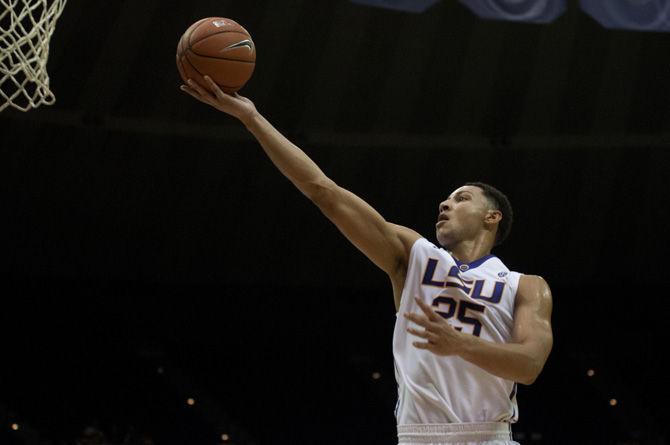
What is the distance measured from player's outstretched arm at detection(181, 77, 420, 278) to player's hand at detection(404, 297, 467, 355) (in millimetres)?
625

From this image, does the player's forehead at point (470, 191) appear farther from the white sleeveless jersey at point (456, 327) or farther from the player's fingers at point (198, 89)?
the player's fingers at point (198, 89)

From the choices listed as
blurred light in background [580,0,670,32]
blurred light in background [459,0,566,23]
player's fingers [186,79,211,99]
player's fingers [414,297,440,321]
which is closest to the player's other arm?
player's fingers [414,297,440,321]

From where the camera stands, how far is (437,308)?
366 centimetres

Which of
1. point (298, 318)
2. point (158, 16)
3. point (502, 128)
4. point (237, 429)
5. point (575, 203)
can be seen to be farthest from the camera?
point (237, 429)

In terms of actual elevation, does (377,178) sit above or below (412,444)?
above

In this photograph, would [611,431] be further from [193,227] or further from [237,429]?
[193,227]

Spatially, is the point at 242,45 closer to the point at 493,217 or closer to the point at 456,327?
the point at 493,217

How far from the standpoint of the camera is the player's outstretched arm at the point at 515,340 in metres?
3.01

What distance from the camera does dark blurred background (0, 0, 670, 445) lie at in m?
11.1

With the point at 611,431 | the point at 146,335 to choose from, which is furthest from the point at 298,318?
the point at 611,431

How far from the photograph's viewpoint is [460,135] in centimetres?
1249

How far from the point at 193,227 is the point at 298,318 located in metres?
2.33

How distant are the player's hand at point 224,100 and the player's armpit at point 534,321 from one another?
128 cm

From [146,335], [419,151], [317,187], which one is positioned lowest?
[317,187]
